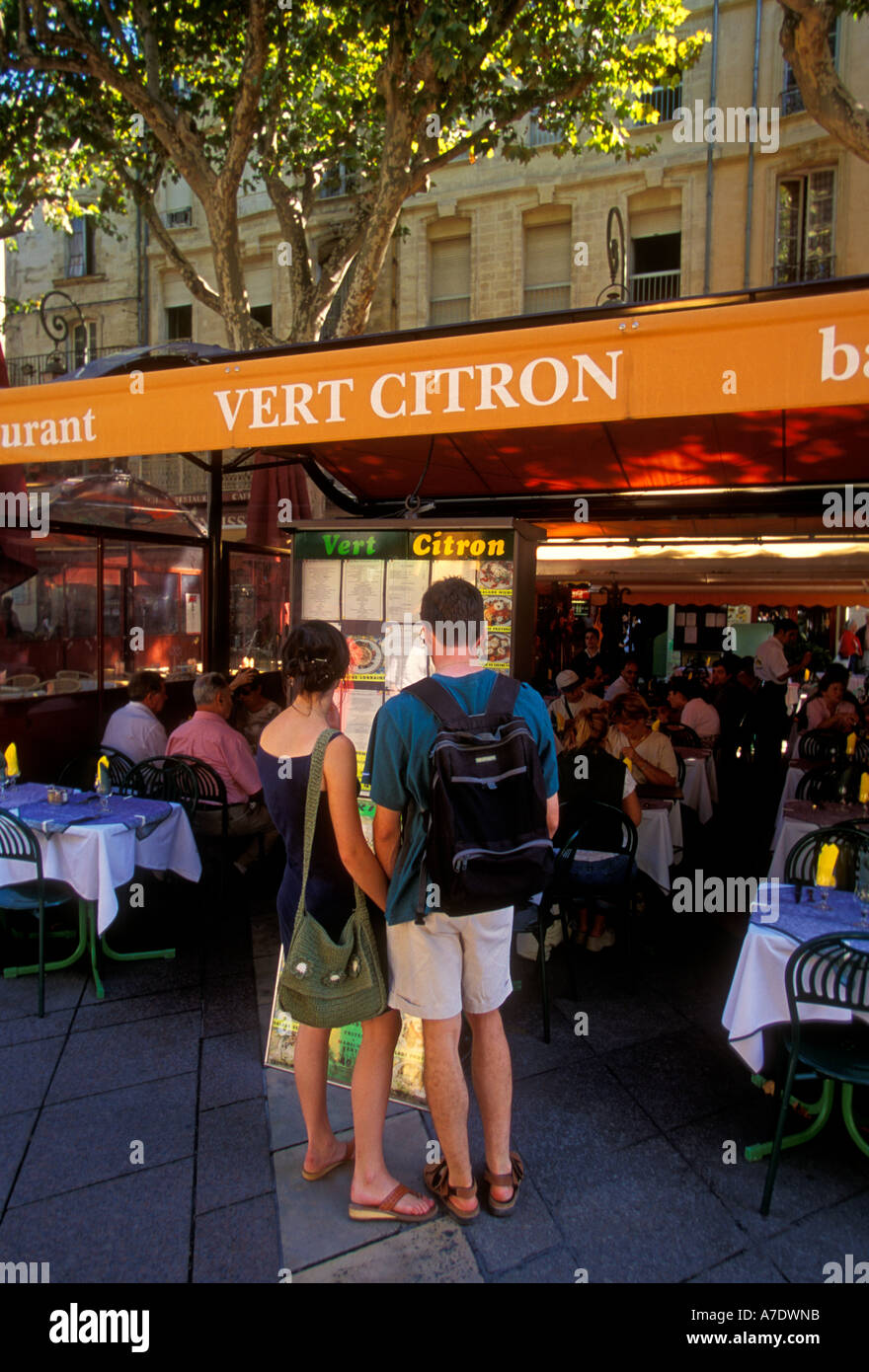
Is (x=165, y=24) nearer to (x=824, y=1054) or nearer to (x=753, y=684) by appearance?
(x=753, y=684)

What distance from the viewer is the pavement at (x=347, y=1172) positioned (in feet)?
8.33

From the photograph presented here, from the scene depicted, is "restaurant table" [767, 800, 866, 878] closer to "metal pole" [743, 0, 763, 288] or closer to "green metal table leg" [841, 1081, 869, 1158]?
"green metal table leg" [841, 1081, 869, 1158]

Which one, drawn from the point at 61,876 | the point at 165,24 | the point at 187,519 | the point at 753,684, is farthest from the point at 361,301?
the point at 61,876

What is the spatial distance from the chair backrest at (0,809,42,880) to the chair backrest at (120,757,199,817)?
3.38ft

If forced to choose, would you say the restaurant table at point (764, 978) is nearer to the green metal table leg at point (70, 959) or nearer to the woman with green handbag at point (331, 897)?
the woman with green handbag at point (331, 897)

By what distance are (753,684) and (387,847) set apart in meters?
8.03

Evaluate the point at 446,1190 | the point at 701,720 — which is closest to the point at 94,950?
the point at 446,1190

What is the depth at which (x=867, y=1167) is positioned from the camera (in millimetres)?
3043

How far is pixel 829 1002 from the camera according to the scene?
112 inches

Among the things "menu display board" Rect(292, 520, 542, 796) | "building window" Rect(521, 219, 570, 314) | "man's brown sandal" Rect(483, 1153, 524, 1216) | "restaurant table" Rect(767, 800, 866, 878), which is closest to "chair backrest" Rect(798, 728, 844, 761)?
"restaurant table" Rect(767, 800, 866, 878)

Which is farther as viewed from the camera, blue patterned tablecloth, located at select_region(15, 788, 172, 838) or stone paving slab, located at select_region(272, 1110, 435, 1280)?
blue patterned tablecloth, located at select_region(15, 788, 172, 838)

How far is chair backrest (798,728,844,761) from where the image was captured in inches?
271

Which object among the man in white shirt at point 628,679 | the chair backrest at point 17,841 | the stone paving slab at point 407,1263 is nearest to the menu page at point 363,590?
the chair backrest at point 17,841

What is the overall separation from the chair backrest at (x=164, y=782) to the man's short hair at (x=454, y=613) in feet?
9.53
